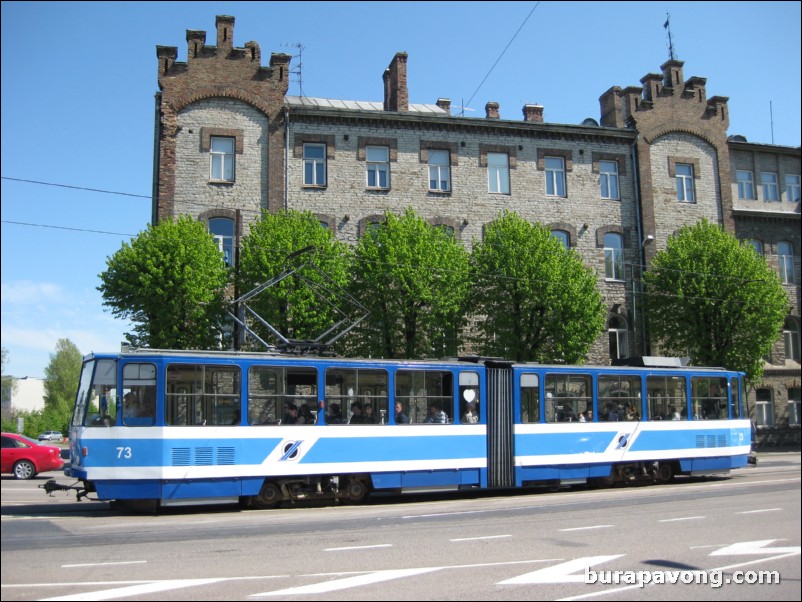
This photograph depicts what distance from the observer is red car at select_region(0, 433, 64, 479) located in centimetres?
2511

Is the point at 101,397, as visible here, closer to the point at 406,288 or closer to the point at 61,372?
the point at 406,288

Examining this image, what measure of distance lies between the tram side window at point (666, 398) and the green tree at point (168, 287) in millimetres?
14507

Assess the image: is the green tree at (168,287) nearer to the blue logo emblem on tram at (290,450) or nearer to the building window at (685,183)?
the blue logo emblem on tram at (290,450)

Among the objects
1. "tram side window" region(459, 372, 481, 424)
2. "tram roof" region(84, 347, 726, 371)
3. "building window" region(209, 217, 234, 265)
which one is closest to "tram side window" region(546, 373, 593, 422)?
"tram roof" region(84, 347, 726, 371)

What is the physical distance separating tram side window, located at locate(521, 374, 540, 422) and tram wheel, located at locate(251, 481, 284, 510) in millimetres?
6173

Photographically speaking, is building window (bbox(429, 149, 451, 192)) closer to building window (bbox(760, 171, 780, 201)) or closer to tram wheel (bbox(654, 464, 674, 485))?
tram wheel (bbox(654, 464, 674, 485))

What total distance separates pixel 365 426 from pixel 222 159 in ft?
60.8

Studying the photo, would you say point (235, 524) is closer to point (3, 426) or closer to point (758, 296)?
point (3, 426)

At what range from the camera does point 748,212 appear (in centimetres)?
3994

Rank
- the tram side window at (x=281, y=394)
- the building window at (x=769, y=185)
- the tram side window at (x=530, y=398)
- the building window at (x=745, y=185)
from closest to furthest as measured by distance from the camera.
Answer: the tram side window at (x=281, y=394)
the tram side window at (x=530, y=398)
the building window at (x=745, y=185)
the building window at (x=769, y=185)

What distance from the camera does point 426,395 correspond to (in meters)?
18.4

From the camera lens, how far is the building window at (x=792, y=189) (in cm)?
4238

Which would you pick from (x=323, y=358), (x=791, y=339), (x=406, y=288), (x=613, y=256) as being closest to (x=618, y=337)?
(x=613, y=256)

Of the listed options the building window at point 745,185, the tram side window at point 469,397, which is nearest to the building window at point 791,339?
the building window at point 745,185
